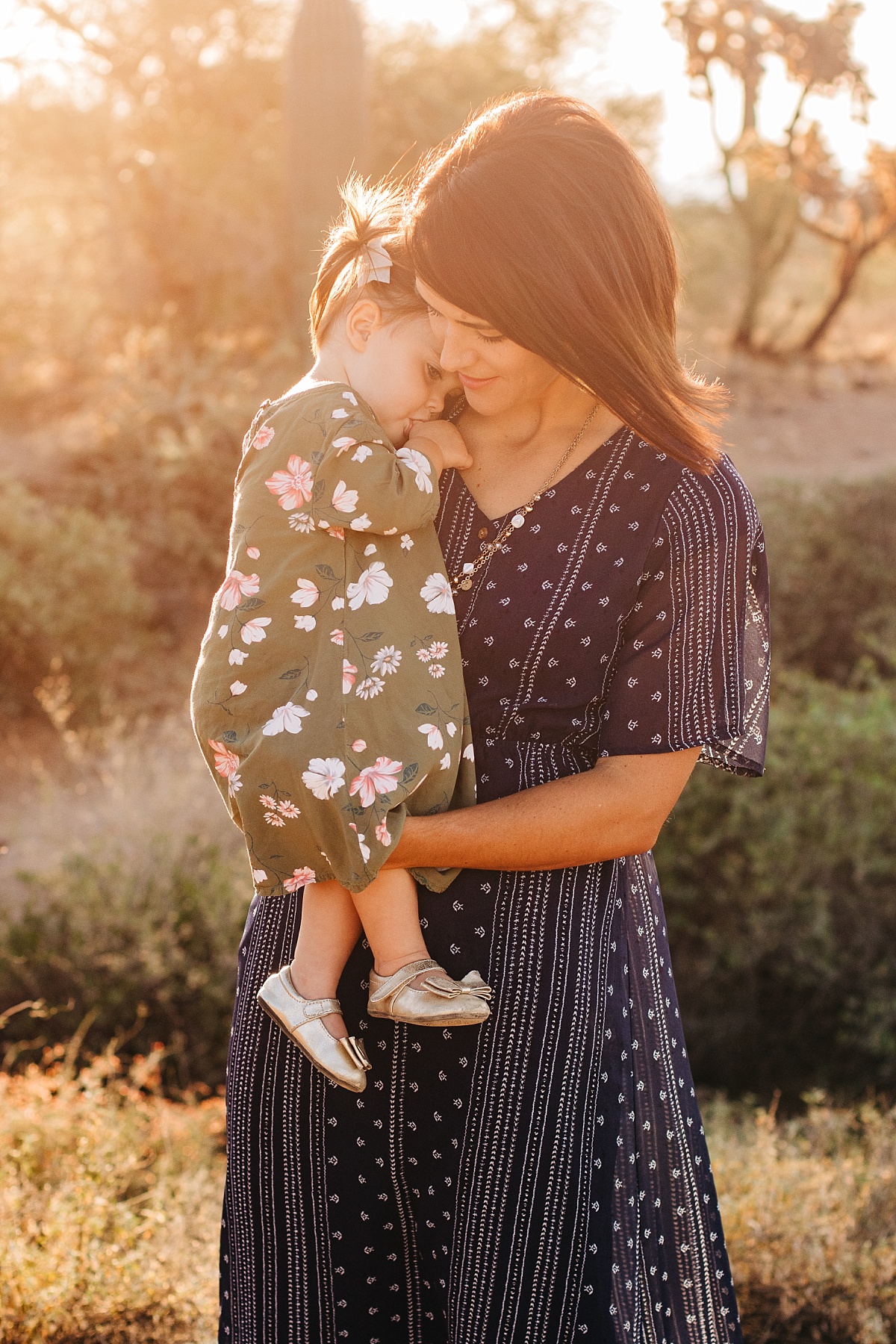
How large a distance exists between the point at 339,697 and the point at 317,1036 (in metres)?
0.43

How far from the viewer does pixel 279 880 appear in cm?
150

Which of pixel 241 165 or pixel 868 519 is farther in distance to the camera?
pixel 241 165

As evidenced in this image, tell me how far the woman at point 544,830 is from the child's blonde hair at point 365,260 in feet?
0.45

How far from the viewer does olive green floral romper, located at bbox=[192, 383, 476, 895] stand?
144cm

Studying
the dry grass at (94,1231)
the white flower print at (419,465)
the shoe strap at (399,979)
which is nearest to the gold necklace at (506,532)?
the white flower print at (419,465)

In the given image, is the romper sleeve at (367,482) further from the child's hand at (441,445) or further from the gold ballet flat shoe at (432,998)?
the gold ballet flat shoe at (432,998)

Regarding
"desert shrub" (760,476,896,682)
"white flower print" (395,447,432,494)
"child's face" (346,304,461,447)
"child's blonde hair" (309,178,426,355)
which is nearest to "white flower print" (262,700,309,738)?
"white flower print" (395,447,432,494)

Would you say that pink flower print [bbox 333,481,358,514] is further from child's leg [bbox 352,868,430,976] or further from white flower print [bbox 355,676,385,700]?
child's leg [bbox 352,868,430,976]

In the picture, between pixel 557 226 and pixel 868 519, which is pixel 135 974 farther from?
pixel 868 519

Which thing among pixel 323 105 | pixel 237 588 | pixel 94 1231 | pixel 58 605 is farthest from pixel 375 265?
pixel 323 105

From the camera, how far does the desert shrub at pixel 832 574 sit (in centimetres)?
640

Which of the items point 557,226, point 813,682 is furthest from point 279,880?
point 813,682

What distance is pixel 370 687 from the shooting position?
146 centimetres

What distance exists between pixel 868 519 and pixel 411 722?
578 centimetres
